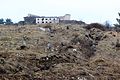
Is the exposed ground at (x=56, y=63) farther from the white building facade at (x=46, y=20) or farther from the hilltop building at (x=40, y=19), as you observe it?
the white building facade at (x=46, y=20)

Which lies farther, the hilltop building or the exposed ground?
the hilltop building

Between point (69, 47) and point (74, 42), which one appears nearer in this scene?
Result: point (69, 47)

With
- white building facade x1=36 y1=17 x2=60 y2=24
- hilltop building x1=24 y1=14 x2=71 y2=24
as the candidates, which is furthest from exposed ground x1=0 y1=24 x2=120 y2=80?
white building facade x1=36 y1=17 x2=60 y2=24

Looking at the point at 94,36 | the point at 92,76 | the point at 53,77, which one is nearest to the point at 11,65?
the point at 53,77

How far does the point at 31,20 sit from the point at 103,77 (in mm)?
55494

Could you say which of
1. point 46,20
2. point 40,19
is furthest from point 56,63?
point 46,20

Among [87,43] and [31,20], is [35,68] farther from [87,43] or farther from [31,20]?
[31,20]

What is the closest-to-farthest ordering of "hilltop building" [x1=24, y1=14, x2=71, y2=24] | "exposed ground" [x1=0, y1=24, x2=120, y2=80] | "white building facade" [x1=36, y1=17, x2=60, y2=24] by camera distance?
"exposed ground" [x1=0, y1=24, x2=120, y2=80] < "hilltop building" [x1=24, y1=14, x2=71, y2=24] < "white building facade" [x1=36, y1=17, x2=60, y2=24]

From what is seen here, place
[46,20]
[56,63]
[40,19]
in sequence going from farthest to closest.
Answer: [46,20] < [40,19] < [56,63]

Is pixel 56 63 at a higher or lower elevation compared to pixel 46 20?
higher

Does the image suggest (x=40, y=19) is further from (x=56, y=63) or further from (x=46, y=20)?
(x=56, y=63)

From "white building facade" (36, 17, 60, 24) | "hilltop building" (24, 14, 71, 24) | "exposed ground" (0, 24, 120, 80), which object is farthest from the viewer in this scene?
"white building facade" (36, 17, 60, 24)

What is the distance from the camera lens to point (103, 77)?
17516mm

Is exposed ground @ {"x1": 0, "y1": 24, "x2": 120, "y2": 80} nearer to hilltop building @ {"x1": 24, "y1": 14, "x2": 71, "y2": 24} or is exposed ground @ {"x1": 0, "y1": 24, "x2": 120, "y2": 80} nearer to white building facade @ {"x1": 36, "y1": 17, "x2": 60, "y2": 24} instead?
hilltop building @ {"x1": 24, "y1": 14, "x2": 71, "y2": 24}
